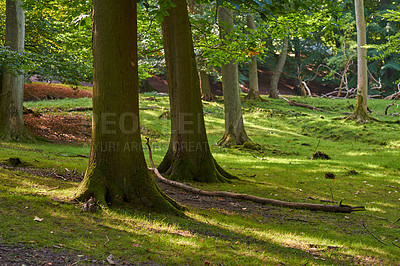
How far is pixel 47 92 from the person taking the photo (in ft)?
88.0

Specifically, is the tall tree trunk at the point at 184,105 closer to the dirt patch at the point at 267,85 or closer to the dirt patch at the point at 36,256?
the dirt patch at the point at 36,256

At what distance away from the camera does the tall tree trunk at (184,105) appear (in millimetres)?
9086

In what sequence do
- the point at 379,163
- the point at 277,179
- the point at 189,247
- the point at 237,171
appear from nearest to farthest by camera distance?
the point at 189,247 < the point at 277,179 < the point at 237,171 < the point at 379,163

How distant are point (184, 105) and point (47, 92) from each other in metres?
20.6

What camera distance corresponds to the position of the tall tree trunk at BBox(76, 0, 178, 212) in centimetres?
559

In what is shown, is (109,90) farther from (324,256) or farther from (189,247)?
(324,256)

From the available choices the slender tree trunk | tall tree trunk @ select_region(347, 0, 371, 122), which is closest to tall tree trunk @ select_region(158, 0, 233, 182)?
tall tree trunk @ select_region(347, 0, 371, 122)

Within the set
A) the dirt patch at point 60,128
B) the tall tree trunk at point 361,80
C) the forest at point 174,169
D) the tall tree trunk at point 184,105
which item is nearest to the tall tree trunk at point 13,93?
the forest at point 174,169

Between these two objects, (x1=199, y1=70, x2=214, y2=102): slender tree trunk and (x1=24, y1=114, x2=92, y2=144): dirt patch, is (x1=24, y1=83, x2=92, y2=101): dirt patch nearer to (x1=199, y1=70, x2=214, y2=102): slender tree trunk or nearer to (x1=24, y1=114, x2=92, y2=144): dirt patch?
(x1=24, y1=114, x2=92, y2=144): dirt patch

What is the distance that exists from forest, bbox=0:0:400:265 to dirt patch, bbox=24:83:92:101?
24.1ft

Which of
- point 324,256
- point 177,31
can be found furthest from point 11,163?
point 324,256

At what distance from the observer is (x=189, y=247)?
4457mm

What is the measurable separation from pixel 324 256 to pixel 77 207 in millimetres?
3340

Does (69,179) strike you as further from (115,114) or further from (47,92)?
(47,92)
